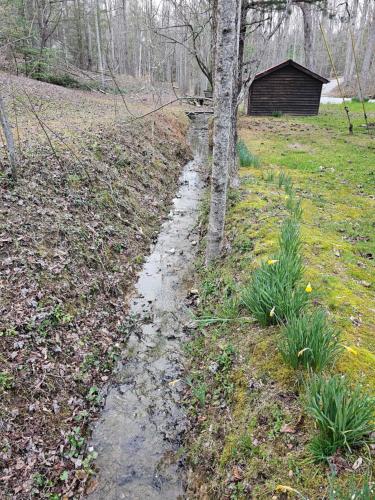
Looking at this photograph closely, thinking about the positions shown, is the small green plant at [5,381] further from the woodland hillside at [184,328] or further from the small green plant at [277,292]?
the small green plant at [277,292]

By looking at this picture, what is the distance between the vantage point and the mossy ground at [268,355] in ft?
8.37

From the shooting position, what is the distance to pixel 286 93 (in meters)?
20.2

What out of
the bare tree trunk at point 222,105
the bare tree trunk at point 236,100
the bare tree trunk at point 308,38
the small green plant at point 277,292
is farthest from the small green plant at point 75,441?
the bare tree trunk at point 308,38

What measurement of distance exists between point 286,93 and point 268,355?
20.3m

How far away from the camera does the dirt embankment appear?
3248 mm

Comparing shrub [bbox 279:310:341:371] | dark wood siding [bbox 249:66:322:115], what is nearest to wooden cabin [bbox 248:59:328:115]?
dark wood siding [bbox 249:66:322:115]

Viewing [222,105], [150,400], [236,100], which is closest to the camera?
[150,400]

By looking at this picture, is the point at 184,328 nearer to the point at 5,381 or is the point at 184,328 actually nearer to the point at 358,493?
the point at 5,381

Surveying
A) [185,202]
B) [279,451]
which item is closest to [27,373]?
[279,451]

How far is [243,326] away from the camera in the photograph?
396cm

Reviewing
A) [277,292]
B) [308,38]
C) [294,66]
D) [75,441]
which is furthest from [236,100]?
[308,38]

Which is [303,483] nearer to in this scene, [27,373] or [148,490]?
[148,490]

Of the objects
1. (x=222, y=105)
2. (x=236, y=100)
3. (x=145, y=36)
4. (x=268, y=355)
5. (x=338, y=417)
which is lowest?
(x=268, y=355)

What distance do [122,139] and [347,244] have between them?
24.6 ft
